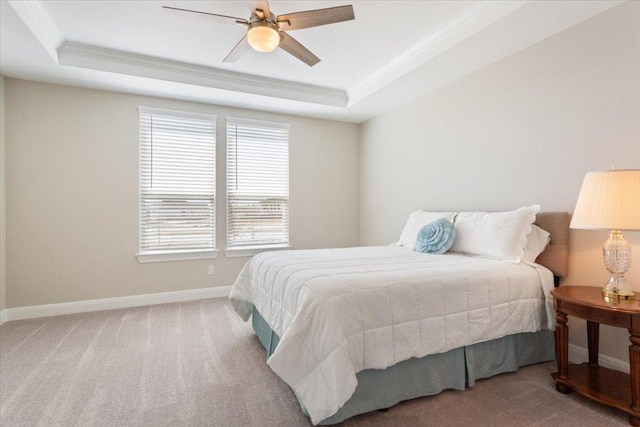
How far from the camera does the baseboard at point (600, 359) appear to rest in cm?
215

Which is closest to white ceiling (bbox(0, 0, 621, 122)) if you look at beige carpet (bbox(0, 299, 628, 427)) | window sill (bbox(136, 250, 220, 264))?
window sill (bbox(136, 250, 220, 264))

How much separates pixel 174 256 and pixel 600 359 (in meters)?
4.30

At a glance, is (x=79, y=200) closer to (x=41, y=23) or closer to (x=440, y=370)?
(x=41, y=23)

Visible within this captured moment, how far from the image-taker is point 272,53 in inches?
127

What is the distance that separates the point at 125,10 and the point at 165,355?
280 centimetres

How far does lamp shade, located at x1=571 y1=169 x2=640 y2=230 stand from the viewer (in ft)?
5.71

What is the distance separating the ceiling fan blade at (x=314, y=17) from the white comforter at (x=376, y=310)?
1.69 meters

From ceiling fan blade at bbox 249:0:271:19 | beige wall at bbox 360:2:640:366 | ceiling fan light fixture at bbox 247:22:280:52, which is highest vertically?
ceiling fan blade at bbox 249:0:271:19

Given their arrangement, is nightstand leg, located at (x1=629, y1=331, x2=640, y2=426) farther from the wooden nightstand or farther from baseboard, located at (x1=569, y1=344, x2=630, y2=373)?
baseboard, located at (x1=569, y1=344, x2=630, y2=373)

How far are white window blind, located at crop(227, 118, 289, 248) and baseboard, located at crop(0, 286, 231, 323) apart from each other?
721 mm

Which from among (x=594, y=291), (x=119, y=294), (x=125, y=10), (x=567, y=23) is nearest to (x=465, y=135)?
(x=567, y=23)

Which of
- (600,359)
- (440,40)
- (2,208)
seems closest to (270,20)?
(440,40)

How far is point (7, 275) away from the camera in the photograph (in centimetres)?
338

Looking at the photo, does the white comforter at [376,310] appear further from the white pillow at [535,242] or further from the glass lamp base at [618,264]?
the glass lamp base at [618,264]
